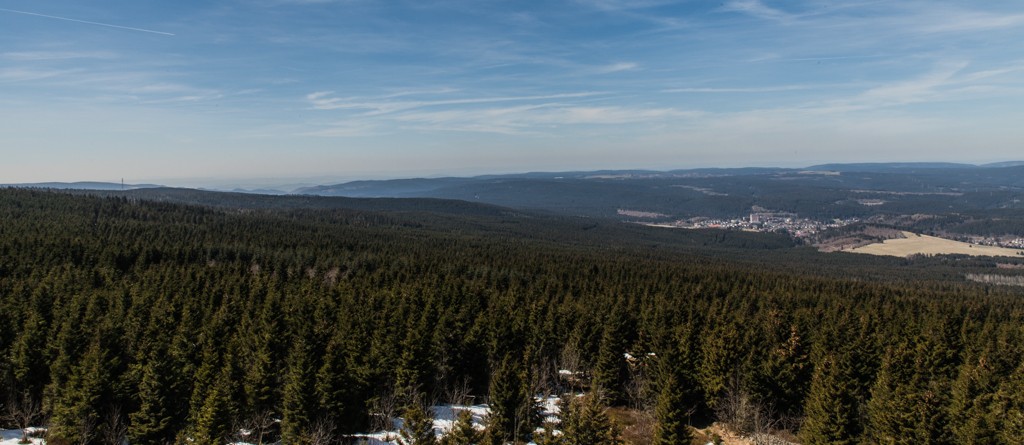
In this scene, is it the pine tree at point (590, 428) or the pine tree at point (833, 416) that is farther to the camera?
the pine tree at point (833, 416)

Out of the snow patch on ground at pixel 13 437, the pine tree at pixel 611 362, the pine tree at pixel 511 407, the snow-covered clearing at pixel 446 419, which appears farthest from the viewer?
the pine tree at pixel 611 362

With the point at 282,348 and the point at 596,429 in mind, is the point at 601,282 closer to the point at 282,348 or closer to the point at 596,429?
the point at 282,348

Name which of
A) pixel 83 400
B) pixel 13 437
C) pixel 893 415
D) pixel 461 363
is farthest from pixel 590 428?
pixel 13 437

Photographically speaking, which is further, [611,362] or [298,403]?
[611,362]

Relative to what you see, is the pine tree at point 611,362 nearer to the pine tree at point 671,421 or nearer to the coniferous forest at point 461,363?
the coniferous forest at point 461,363

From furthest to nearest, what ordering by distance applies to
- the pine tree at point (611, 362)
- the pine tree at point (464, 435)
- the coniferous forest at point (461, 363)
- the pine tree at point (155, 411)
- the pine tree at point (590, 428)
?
the pine tree at point (611, 362), the pine tree at point (155, 411), the coniferous forest at point (461, 363), the pine tree at point (464, 435), the pine tree at point (590, 428)

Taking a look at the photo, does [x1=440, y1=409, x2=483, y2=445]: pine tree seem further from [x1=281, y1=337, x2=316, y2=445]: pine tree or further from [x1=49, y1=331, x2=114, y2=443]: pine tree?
[x1=49, y1=331, x2=114, y2=443]: pine tree

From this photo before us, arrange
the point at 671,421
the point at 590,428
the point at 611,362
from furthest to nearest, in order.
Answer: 1. the point at 611,362
2. the point at 671,421
3. the point at 590,428

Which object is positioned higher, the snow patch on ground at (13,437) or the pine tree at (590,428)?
the pine tree at (590,428)

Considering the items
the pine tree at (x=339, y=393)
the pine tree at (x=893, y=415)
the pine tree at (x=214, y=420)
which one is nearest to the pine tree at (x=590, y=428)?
the pine tree at (x=893, y=415)

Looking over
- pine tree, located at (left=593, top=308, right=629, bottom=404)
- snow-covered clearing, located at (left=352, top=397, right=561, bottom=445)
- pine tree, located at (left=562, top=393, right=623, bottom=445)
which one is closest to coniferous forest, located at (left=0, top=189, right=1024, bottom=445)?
pine tree, located at (left=562, top=393, right=623, bottom=445)

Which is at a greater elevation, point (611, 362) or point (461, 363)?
point (611, 362)

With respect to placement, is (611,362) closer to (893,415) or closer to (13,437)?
(893,415)
